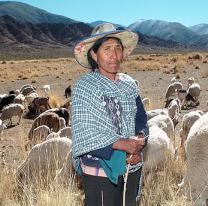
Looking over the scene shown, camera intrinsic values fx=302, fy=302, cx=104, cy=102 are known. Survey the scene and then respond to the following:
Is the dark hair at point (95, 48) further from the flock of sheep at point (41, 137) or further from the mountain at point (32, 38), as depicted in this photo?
the mountain at point (32, 38)

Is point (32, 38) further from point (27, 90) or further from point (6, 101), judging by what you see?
point (6, 101)

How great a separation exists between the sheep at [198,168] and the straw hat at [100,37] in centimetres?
156

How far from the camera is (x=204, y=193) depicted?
11.9ft

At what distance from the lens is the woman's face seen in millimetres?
2502

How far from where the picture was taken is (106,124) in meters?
2.32

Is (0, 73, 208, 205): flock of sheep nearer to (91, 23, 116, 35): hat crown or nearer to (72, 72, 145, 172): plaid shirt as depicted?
(72, 72, 145, 172): plaid shirt

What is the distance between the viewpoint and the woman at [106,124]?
228 centimetres

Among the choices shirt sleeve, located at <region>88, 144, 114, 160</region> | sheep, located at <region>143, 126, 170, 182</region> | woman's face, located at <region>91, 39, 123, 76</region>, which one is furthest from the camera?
sheep, located at <region>143, 126, 170, 182</region>

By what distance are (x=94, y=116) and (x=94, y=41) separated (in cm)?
69

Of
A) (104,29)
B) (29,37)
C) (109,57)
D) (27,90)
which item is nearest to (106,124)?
(109,57)

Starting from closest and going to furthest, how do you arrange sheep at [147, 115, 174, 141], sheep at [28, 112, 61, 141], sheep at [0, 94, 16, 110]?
sheep at [147, 115, 174, 141], sheep at [28, 112, 61, 141], sheep at [0, 94, 16, 110]

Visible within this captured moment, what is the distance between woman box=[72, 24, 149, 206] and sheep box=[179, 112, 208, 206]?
1.27m

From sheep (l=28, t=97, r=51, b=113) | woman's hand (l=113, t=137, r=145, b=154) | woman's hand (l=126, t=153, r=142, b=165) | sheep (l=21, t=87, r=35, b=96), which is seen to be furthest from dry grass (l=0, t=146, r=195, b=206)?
sheep (l=21, t=87, r=35, b=96)

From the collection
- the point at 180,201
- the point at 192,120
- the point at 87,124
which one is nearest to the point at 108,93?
the point at 87,124
